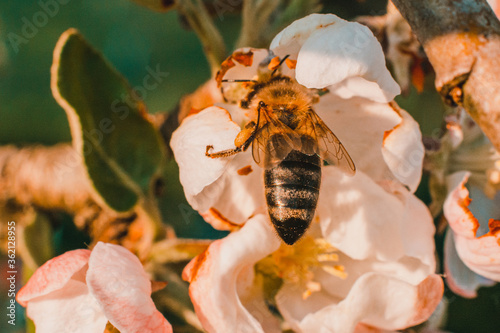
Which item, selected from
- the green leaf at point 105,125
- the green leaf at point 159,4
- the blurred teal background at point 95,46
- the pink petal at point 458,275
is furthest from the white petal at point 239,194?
the blurred teal background at point 95,46

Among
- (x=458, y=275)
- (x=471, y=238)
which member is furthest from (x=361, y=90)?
(x=458, y=275)

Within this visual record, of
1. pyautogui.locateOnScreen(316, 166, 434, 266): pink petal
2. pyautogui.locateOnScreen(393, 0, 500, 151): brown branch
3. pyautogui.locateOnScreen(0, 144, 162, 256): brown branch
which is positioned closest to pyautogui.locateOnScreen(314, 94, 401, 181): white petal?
pyautogui.locateOnScreen(316, 166, 434, 266): pink petal

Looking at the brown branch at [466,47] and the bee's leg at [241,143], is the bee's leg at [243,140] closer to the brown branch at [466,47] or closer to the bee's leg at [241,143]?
the bee's leg at [241,143]

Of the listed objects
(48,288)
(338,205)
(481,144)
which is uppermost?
(48,288)

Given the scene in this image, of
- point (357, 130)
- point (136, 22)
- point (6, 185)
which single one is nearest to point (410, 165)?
point (357, 130)

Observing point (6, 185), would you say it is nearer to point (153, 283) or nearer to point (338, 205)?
point (153, 283)
